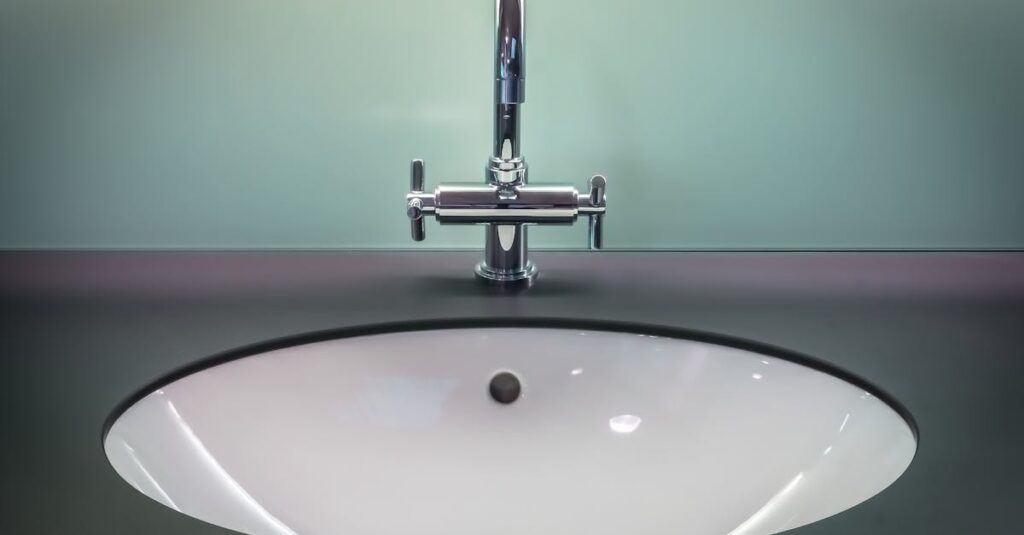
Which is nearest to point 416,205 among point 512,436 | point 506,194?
point 506,194

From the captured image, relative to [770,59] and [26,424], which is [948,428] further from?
[26,424]

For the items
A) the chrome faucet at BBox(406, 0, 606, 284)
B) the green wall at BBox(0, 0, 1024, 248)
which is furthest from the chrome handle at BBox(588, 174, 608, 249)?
the green wall at BBox(0, 0, 1024, 248)

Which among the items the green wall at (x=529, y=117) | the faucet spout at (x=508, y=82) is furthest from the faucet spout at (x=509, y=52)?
the green wall at (x=529, y=117)

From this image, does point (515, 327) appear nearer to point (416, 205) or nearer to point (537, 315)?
point (537, 315)

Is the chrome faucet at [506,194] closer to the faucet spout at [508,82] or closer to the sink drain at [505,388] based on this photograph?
the faucet spout at [508,82]

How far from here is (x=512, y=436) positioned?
64cm

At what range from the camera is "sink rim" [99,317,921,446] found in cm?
56

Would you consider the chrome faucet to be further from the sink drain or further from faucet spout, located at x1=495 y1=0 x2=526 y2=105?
the sink drain

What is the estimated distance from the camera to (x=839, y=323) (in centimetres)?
67

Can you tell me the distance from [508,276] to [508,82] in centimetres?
17

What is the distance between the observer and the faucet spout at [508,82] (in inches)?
25.5

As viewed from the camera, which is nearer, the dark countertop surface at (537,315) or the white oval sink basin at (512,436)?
the dark countertop surface at (537,315)

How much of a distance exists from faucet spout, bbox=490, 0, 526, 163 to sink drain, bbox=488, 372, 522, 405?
156 mm

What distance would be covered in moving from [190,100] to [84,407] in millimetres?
334
